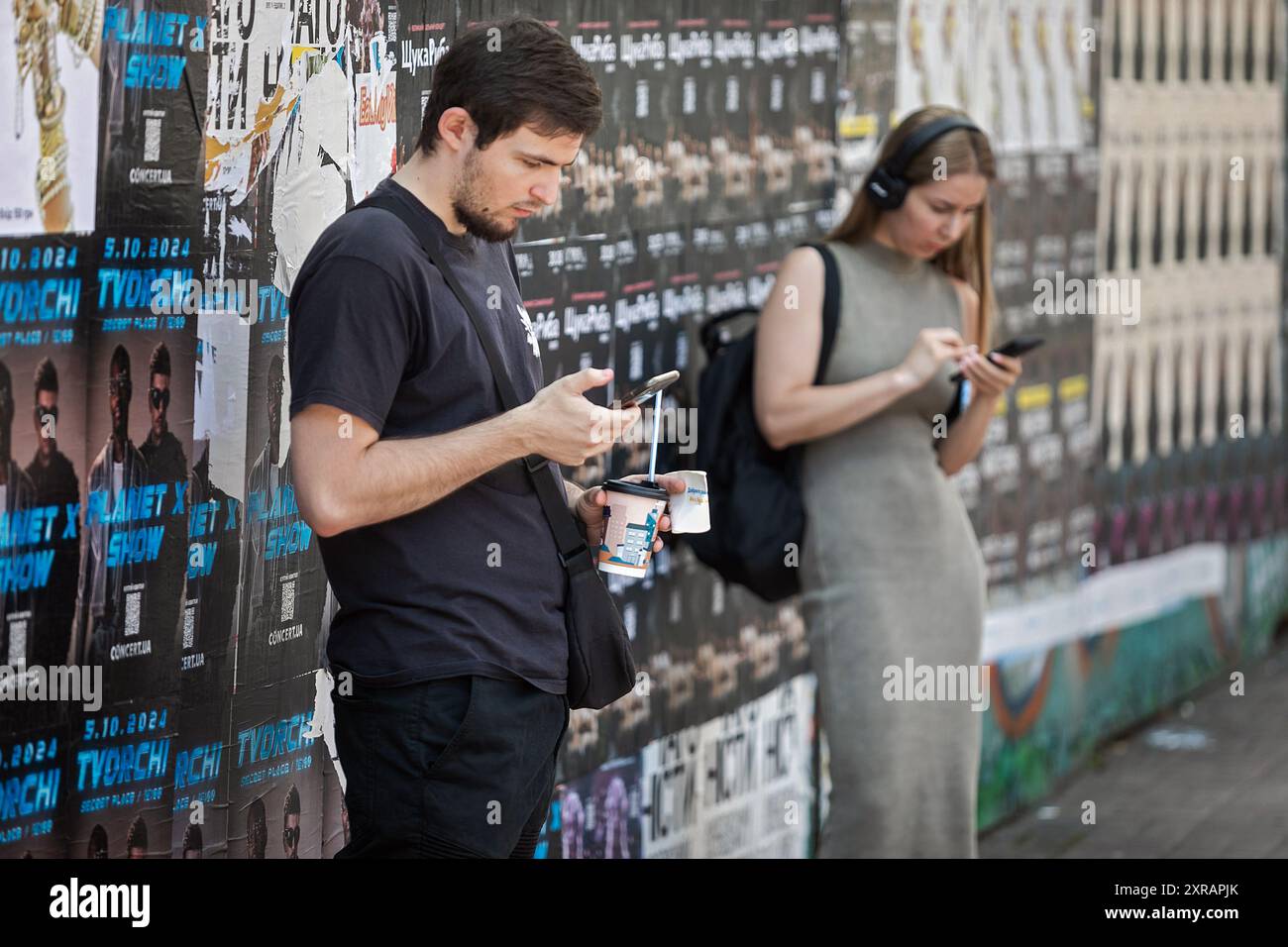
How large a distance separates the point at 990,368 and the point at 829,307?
0.40 metres

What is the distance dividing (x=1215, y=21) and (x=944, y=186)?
4671 millimetres

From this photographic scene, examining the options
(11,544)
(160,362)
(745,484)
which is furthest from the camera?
(745,484)

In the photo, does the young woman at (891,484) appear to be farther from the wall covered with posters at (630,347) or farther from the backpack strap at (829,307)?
the wall covered with posters at (630,347)

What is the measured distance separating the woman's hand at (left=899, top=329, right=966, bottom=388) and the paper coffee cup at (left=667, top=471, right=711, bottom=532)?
1.25 meters

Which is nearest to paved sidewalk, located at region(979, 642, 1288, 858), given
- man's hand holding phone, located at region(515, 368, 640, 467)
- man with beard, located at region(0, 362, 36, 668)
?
man's hand holding phone, located at region(515, 368, 640, 467)

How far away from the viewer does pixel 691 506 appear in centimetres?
329

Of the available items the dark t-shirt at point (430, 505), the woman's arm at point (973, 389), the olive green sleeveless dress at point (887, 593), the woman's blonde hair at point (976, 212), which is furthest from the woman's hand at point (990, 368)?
the dark t-shirt at point (430, 505)

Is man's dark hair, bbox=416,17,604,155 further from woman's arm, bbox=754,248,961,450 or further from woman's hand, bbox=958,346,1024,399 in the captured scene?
woman's hand, bbox=958,346,1024,399

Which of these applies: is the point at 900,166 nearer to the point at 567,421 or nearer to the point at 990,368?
the point at 990,368

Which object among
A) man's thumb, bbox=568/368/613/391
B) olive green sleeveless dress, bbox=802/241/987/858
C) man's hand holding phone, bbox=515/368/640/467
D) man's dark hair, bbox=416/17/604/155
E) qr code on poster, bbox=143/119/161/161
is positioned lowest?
olive green sleeveless dress, bbox=802/241/987/858

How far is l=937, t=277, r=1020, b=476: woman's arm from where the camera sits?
176 inches

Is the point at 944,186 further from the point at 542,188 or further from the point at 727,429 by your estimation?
the point at 542,188

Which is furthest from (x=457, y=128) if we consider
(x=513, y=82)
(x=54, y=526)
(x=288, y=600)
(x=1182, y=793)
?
(x=1182, y=793)

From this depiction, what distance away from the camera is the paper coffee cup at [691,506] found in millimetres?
3297
